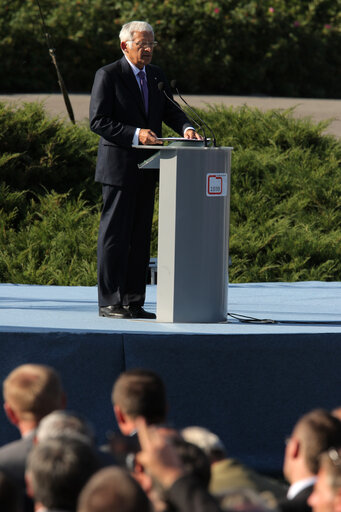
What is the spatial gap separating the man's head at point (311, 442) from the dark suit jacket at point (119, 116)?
2.40 metres

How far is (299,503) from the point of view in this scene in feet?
8.52

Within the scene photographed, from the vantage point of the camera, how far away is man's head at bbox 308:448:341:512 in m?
2.26

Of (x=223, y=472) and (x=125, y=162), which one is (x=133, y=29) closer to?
(x=125, y=162)

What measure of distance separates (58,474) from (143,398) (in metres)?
0.65

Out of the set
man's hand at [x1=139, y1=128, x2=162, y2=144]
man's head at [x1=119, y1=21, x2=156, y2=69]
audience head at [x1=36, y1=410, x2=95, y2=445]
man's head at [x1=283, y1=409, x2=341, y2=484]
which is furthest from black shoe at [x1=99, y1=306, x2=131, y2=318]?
man's head at [x1=283, y1=409, x2=341, y2=484]

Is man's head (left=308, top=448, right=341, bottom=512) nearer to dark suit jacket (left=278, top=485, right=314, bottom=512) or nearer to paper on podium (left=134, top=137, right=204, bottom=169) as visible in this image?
dark suit jacket (left=278, top=485, right=314, bottom=512)

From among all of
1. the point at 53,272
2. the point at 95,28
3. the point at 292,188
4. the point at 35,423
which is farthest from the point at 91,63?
the point at 35,423

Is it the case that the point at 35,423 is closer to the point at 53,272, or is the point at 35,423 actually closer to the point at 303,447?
the point at 303,447

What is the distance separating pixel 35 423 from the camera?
2.92 m

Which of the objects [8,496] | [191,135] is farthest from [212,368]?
[8,496]

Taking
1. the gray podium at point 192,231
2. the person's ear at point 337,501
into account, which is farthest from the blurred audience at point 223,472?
the gray podium at point 192,231

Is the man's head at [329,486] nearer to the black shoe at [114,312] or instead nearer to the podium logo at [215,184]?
the podium logo at [215,184]

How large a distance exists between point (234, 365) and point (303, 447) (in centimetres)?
169

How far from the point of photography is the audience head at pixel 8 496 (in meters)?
2.16
